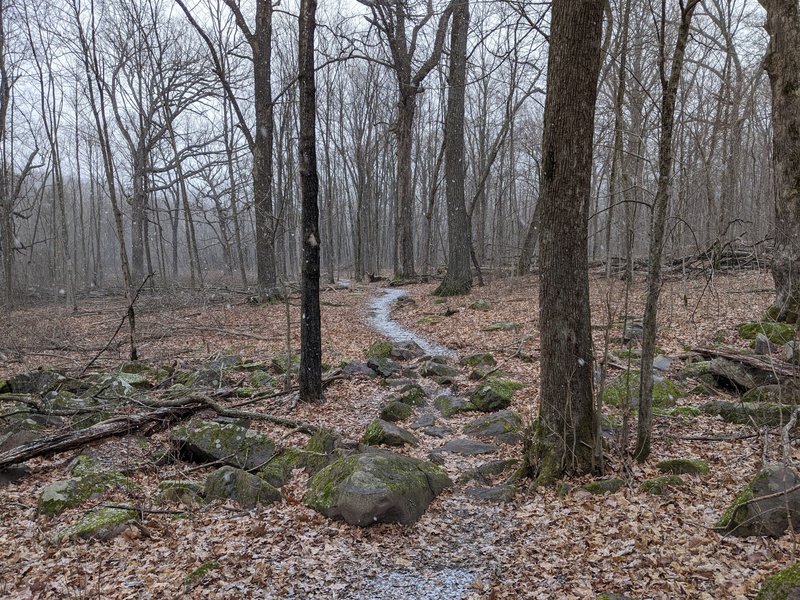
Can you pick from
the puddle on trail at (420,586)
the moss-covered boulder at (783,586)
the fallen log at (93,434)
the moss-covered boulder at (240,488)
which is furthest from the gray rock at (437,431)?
the moss-covered boulder at (783,586)

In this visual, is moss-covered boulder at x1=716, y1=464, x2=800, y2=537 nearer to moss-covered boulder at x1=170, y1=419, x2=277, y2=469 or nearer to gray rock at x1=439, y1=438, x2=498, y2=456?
gray rock at x1=439, y1=438, x2=498, y2=456

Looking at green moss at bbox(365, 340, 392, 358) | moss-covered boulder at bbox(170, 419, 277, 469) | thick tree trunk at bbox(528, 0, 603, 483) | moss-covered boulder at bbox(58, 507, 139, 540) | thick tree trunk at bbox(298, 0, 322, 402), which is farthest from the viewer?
green moss at bbox(365, 340, 392, 358)

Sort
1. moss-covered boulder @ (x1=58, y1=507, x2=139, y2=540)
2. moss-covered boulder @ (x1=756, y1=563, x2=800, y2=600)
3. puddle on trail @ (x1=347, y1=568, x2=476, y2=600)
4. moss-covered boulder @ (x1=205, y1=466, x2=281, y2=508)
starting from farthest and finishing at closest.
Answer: moss-covered boulder @ (x1=205, y1=466, x2=281, y2=508) < moss-covered boulder @ (x1=58, y1=507, x2=139, y2=540) < puddle on trail @ (x1=347, y1=568, x2=476, y2=600) < moss-covered boulder @ (x1=756, y1=563, x2=800, y2=600)

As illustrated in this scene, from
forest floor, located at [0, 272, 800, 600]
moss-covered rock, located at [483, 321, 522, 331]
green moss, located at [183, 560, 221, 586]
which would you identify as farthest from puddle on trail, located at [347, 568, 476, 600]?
moss-covered rock, located at [483, 321, 522, 331]

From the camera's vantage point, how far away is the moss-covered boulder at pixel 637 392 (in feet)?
22.2

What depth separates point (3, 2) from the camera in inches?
699

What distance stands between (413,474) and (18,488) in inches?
167

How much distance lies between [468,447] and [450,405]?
1412mm

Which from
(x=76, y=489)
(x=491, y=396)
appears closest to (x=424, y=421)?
(x=491, y=396)

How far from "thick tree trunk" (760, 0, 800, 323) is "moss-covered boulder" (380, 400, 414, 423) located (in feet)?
19.0

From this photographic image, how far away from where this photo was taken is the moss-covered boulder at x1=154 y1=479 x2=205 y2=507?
5.23 m

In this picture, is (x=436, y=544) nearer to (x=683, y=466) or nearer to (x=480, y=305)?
(x=683, y=466)

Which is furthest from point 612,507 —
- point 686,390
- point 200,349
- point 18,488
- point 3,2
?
point 3,2

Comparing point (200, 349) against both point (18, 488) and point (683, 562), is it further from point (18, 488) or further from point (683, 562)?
point (683, 562)
